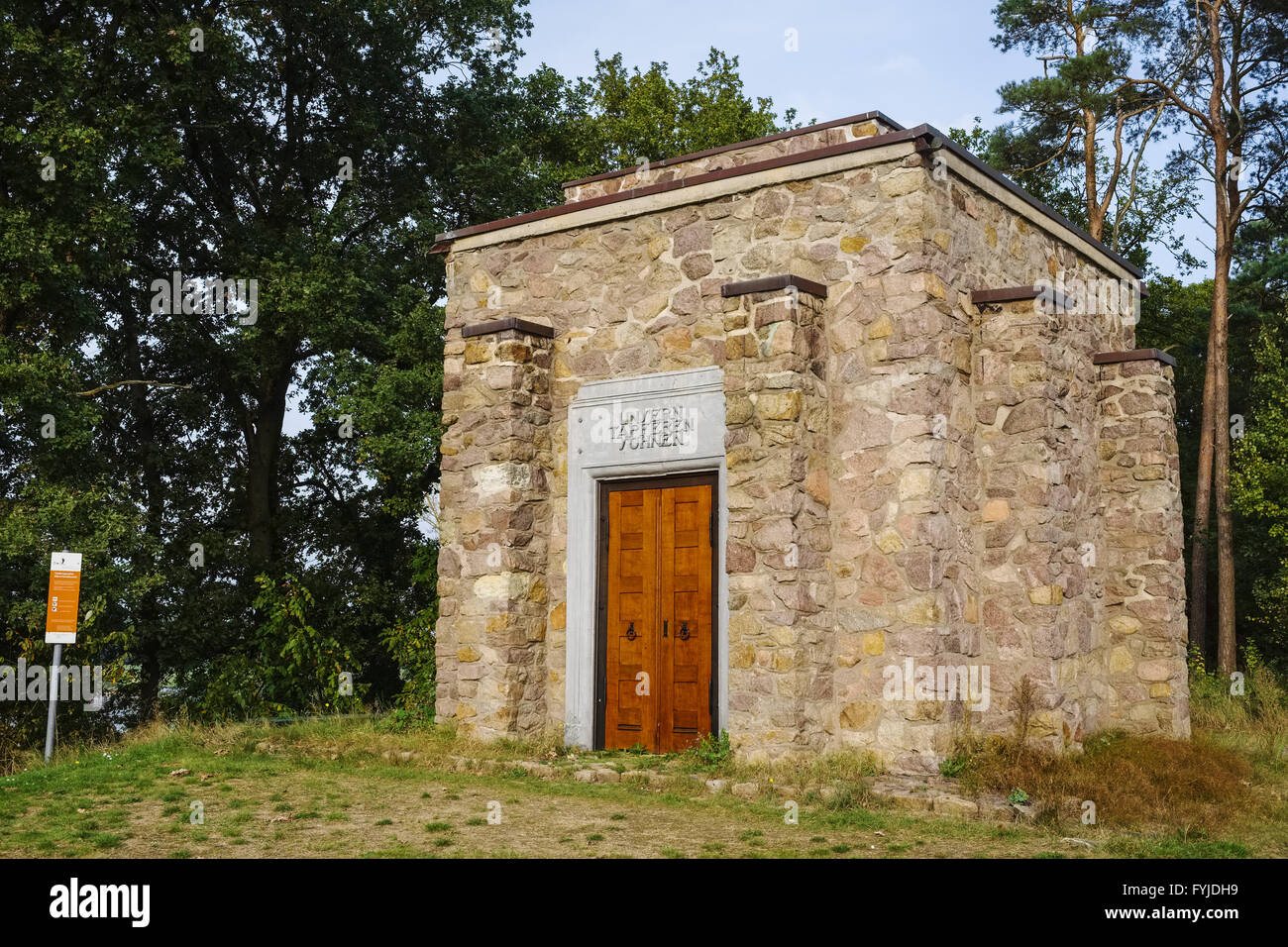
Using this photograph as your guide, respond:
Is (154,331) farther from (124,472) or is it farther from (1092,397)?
(1092,397)

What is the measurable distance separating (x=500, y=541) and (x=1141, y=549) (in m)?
6.05

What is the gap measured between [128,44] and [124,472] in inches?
265

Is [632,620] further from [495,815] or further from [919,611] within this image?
[495,815]

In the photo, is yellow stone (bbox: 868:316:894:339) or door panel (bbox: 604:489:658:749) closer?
yellow stone (bbox: 868:316:894:339)

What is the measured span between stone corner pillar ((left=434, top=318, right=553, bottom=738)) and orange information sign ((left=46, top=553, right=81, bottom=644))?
3841 millimetres

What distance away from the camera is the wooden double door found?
995cm

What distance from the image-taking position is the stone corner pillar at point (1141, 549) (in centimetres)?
1069

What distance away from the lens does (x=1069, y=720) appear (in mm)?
9398

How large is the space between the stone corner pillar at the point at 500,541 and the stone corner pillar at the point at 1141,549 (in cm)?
540

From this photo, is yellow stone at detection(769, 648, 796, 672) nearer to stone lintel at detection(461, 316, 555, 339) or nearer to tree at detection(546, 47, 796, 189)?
stone lintel at detection(461, 316, 555, 339)

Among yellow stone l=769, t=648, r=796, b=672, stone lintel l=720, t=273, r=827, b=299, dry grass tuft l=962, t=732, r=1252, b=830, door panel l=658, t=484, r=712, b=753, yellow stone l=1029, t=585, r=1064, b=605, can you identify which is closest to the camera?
dry grass tuft l=962, t=732, r=1252, b=830

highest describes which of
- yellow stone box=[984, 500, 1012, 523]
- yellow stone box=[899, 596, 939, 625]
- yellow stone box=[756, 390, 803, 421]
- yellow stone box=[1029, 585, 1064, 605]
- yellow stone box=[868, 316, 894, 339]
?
yellow stone box=[868, 316, 894, 339]

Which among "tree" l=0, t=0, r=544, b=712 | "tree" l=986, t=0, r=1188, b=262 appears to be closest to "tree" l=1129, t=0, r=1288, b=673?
"tree" l=986, t=0, r=1188, b=262

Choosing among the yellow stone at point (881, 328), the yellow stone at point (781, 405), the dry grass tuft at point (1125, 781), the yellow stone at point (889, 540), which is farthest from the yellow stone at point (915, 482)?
the dry grass tuft at point (1125, 781)
